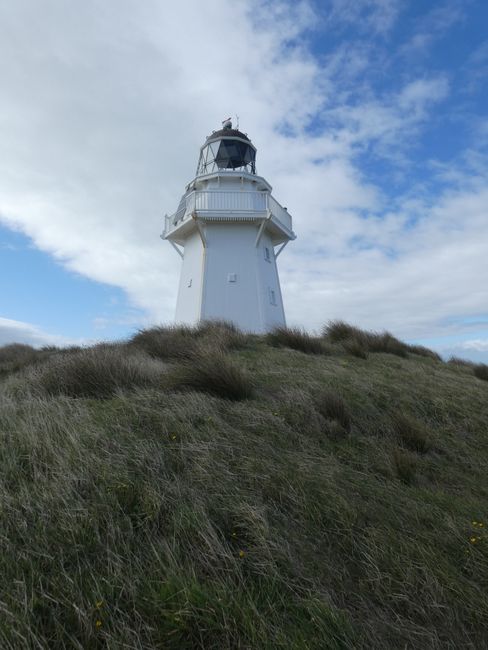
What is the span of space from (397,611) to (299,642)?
2.07 ft

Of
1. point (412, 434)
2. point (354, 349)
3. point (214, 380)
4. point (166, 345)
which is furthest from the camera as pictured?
point (354, 349)

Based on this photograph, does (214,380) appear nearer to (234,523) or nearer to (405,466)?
(405,466)

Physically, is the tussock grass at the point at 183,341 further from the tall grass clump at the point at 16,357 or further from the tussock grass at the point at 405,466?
the tussock grass at the point at 405,466

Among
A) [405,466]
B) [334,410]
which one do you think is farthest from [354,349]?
[405,466]

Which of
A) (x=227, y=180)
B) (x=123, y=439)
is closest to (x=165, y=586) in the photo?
(x=123, y=439)

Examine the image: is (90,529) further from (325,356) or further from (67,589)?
(325,356)

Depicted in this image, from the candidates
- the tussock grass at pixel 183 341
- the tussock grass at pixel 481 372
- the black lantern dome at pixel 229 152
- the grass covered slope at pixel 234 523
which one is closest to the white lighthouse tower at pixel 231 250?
the black lantern dome at pixel 229 152

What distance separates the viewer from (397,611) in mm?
2070

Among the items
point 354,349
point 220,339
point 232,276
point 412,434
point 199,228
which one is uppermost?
point 199,228

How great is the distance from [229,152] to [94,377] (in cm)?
1573

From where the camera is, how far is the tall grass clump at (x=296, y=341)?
30.4 feet

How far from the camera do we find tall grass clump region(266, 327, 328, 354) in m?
9.26

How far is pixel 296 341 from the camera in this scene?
9.59m

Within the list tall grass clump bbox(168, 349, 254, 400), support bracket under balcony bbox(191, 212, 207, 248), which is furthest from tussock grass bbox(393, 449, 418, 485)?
support bracket under balcony bbox(191, 212, 207, 248)
